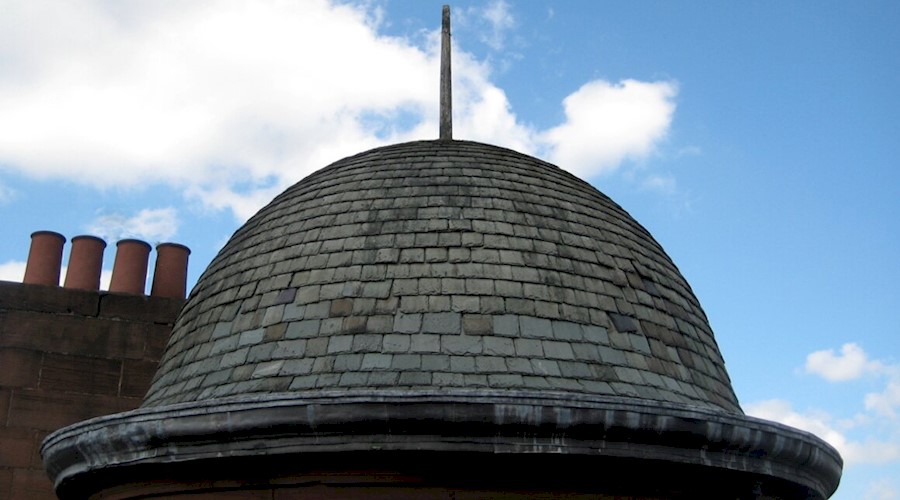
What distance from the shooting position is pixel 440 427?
271 inches

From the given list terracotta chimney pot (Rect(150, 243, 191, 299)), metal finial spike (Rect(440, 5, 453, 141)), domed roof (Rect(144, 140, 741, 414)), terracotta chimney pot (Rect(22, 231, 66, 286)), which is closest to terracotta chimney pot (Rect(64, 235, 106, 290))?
terracotta chimney pot (Rect(22, 231, 66, 286))

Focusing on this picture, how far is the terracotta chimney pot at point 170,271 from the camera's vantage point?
14.1 m

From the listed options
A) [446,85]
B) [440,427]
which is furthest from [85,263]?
[440,427]

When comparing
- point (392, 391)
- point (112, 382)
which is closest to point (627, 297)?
point (392, 391)

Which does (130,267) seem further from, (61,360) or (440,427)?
(440,427)

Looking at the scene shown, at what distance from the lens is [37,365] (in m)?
13.0

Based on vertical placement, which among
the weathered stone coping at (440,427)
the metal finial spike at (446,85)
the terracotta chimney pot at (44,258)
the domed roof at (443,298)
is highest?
the metal finial spike at (446,85)

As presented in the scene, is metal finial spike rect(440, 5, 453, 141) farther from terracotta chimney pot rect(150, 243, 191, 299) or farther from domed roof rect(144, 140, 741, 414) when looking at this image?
terracotta chimney pot rect(150, 243, 191, 299)

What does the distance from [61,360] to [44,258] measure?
1.54 meters

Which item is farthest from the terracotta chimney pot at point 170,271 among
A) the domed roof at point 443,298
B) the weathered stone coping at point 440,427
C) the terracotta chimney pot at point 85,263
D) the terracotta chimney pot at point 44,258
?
the weathered stone coping at point 440,427

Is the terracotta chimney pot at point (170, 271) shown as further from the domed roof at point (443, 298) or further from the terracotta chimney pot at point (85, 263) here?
the domed roof at point (443, 298)

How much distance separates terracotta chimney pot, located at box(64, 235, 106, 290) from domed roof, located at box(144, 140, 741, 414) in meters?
4.02

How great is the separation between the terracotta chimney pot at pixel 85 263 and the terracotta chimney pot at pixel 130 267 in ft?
0.72

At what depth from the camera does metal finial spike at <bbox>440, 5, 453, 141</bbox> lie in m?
12.0
